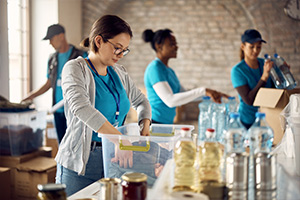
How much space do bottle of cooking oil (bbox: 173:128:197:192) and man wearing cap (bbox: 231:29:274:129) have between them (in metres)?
1.76

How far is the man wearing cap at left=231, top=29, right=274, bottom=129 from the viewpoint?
2.82 metres

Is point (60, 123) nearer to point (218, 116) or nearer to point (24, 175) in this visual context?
point (24, 175)

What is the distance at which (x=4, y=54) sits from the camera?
398cm

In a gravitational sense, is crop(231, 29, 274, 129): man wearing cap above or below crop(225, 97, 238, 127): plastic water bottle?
above

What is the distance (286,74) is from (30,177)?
232 centimetres

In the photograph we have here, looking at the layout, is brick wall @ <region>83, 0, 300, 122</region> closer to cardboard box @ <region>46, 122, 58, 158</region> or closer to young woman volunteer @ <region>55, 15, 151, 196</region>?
cardboard box @ <region>46, 122, 58, 158</region>

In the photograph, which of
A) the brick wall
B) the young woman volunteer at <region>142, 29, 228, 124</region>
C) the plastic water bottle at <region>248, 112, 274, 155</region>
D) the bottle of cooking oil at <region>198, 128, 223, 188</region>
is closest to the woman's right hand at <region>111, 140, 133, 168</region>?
the bottle of cooking oil at <region>198, 128, 223, 188</region>

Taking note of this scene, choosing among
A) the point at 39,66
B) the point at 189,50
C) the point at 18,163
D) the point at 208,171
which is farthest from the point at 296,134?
the point at 189,50

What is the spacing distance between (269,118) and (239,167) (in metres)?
1.51

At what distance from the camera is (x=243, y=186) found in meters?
1.08

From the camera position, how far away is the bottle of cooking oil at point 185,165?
3.69 ft

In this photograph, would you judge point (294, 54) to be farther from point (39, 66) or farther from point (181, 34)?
point (39, 66)

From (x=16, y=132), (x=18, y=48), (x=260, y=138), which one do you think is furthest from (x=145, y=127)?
(x=18, y=48)

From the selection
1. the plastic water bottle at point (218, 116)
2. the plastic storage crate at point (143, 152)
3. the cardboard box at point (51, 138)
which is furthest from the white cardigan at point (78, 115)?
the cardboard box at point (51, 138)
